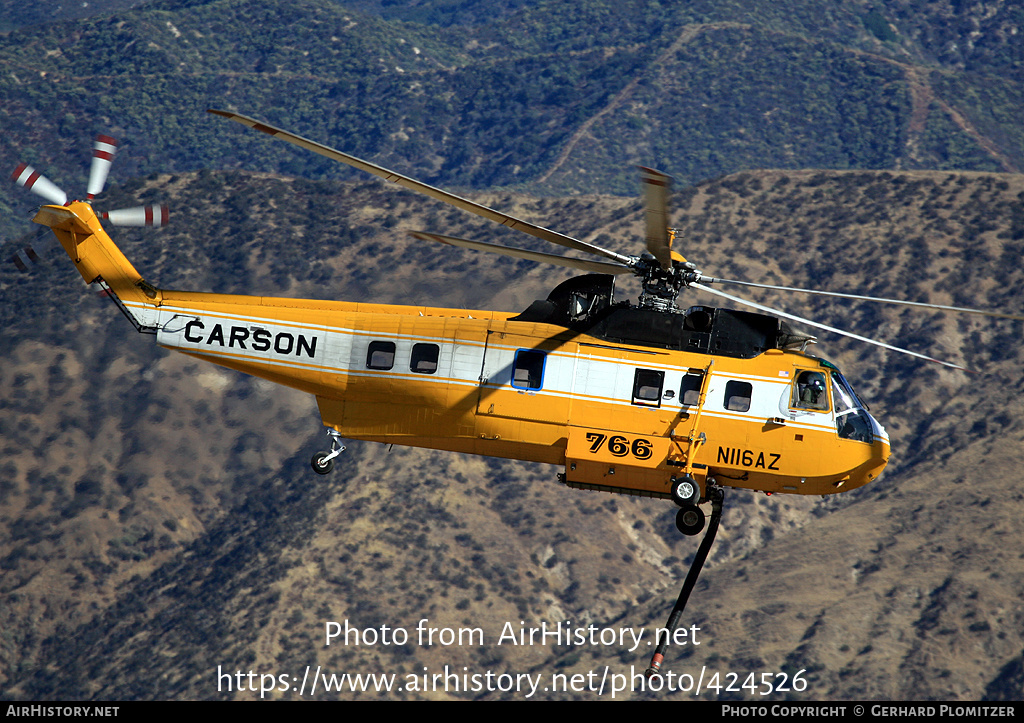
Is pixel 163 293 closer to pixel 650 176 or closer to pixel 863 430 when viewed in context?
pixel 650 176

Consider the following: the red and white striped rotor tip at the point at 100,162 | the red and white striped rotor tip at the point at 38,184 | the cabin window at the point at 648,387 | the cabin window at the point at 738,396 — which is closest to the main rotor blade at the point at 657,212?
the cabin window at the point at 648,387

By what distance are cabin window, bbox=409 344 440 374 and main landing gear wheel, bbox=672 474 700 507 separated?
609 centimetres

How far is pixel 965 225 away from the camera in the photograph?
5108 inches

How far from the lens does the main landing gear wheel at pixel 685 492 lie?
93.8 feet

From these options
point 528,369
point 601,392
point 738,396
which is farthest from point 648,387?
point 528,369

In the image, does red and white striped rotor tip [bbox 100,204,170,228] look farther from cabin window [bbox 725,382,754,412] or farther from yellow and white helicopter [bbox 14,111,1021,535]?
cabin window [bbox 725,382,754,412]

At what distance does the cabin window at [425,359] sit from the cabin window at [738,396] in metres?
6.66

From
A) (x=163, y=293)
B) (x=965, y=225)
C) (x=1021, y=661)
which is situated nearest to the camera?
(x=163, y=293)

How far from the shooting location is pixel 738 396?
97.1 feet

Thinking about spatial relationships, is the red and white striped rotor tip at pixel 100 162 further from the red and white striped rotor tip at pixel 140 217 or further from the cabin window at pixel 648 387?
the cabin window at pixel 648 387

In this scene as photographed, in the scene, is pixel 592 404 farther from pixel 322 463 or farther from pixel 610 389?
pixel 322 463

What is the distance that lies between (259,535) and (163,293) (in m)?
87.0

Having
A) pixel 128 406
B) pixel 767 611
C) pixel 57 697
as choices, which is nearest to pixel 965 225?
pixel 767 611

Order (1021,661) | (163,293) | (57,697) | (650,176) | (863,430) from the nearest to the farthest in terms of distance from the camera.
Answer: (650,176), (863,430), (163,293), (1021,661), (57,697)
